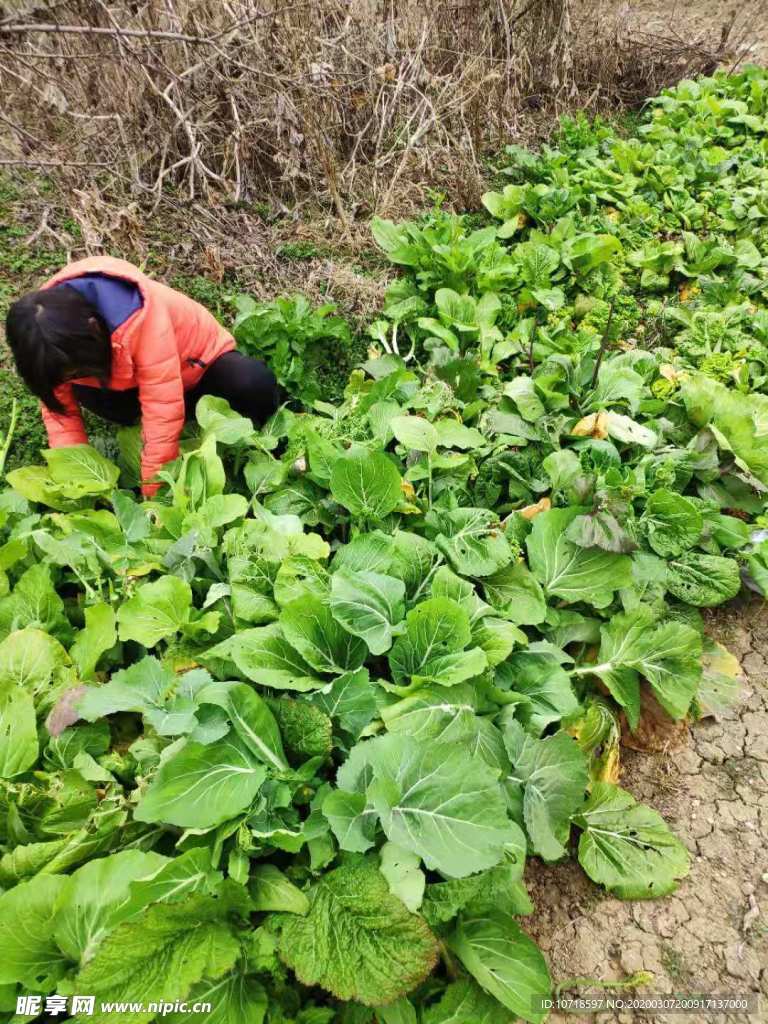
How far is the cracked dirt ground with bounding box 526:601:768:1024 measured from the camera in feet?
6.19

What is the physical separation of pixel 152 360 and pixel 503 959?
2.35m

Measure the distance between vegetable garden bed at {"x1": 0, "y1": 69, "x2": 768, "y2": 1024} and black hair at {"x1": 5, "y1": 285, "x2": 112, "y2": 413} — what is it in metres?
0.46

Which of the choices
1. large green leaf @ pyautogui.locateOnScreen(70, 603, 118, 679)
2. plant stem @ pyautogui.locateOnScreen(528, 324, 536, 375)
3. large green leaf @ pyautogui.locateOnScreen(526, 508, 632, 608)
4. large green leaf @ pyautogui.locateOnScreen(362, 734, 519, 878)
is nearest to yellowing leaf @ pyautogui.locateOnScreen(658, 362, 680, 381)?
plant stem @ pyautogui.locateOnScreen(528, 324, 536, 375)

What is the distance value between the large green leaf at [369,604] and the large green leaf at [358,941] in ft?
2.11

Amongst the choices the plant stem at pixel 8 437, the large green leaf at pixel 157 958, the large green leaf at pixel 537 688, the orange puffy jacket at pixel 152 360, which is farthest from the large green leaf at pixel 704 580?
the plant stem at pixel 8 437

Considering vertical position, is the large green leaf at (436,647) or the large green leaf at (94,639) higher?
the large green leaf at (436,647)

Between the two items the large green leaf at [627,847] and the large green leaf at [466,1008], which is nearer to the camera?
the large green leaf at [466,1008]

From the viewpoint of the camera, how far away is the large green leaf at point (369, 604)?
1.99 metres

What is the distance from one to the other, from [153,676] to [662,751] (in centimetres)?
185

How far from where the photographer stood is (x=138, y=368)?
99.9 inches

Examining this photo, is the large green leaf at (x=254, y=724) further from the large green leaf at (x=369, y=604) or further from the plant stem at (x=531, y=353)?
the plant stem at (x=531, y=353)

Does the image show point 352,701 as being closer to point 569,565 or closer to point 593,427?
point 569,565

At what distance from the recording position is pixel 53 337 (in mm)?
2148

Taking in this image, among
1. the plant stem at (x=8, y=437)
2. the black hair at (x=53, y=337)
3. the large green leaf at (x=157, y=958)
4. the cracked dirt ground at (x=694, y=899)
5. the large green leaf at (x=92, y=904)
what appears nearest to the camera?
the large green leaf at (x=157, y=958)
